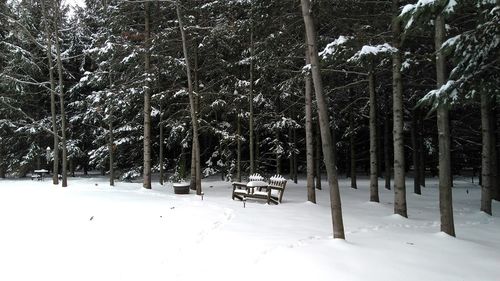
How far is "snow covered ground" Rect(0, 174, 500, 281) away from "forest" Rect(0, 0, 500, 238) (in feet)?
3.68

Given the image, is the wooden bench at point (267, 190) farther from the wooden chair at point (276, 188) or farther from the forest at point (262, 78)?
the forest at point (262, 78)

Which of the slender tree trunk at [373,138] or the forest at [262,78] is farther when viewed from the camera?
the slender tree trunk at [373,138]

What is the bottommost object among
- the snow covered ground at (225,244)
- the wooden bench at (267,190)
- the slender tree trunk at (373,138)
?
the snow covered ground at (225,244)

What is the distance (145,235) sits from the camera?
768cm

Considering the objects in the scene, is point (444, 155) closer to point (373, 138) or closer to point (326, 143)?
point (326, 143)

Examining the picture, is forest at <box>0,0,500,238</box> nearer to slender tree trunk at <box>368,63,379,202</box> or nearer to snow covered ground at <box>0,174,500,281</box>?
slender tree trunk at <box>368,63,379,202</box>

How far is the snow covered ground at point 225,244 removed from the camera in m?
5.55

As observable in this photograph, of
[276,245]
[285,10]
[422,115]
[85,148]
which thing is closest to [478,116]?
[422,115]

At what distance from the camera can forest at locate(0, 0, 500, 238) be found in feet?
24.5

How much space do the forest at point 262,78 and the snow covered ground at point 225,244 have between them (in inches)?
44.1

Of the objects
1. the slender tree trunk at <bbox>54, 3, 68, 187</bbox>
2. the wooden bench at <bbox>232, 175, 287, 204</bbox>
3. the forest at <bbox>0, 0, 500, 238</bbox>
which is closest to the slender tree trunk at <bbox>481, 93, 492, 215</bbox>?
the forest at <bbox>0, 0, 500, 238</bbox>

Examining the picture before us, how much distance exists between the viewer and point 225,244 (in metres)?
6.84

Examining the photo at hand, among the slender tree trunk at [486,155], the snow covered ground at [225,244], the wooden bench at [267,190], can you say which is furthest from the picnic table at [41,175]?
the slender tree trunk at [486,155]

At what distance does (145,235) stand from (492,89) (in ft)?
24.1
